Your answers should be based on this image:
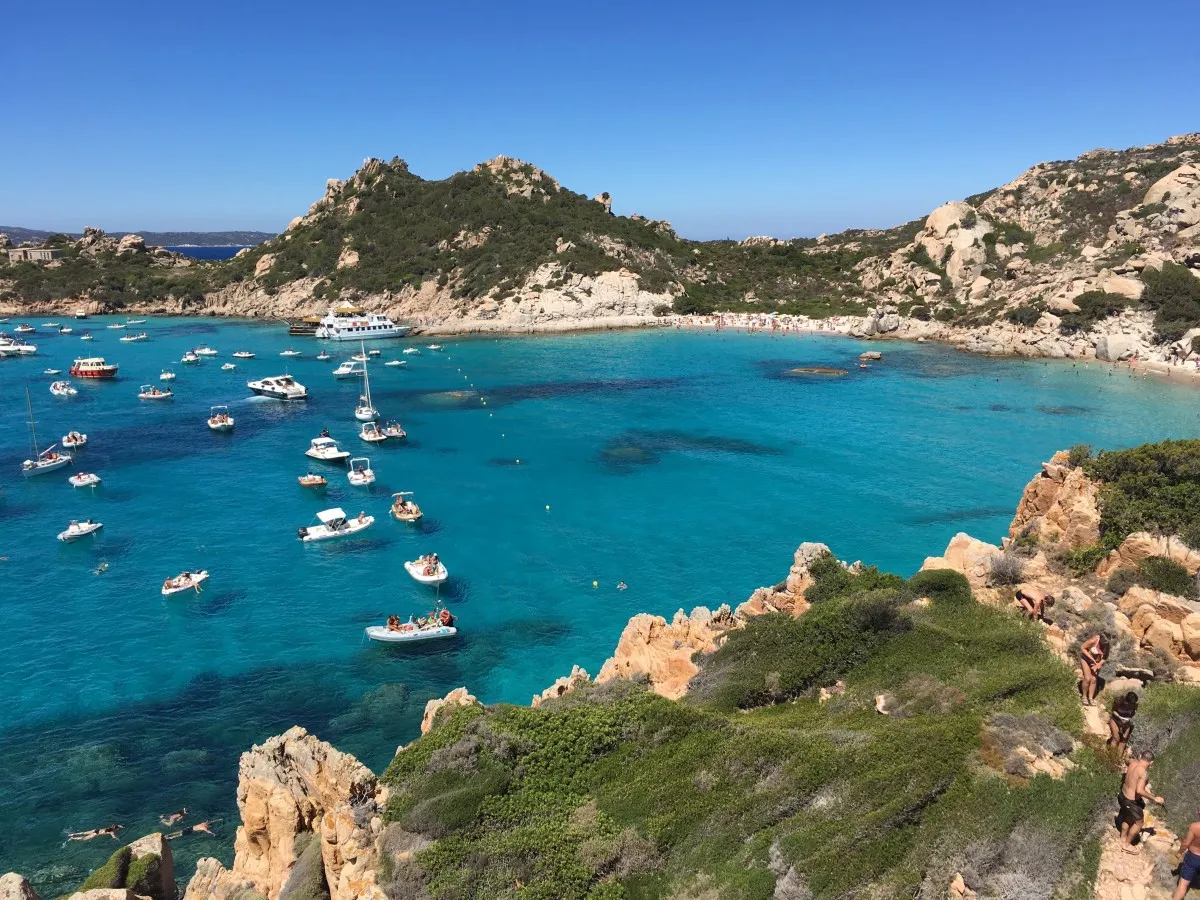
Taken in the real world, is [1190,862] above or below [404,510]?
above

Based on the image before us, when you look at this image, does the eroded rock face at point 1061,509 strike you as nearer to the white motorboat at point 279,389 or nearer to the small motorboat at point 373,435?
the small motorboat at point 373,435

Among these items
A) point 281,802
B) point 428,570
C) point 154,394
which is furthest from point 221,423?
point 281,802

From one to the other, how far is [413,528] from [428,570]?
7073mm

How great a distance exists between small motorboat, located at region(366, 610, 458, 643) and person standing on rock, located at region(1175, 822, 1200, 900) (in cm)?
2337

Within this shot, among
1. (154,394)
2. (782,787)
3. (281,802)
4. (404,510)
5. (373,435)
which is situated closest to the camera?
(782,787)

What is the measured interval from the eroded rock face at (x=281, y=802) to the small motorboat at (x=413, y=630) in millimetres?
11630

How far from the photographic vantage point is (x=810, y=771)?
10891mm

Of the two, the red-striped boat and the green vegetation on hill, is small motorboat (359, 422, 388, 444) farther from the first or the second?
the red-striped boat

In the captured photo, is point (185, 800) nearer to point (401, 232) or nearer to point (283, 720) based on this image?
point (283, 720)

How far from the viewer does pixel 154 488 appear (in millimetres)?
44906

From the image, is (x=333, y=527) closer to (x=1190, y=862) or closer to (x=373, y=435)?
(x=373, y=435)

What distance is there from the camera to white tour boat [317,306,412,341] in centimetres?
10262

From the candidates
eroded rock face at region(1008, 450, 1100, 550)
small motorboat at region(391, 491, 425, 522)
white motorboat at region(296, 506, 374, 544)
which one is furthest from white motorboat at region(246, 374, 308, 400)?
eroded rock face at region(1008, 450, 1100, 550)

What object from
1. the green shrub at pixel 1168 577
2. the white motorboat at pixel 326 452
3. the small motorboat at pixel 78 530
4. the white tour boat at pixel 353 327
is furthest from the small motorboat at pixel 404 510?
the white tour boat at pixel 353 327
